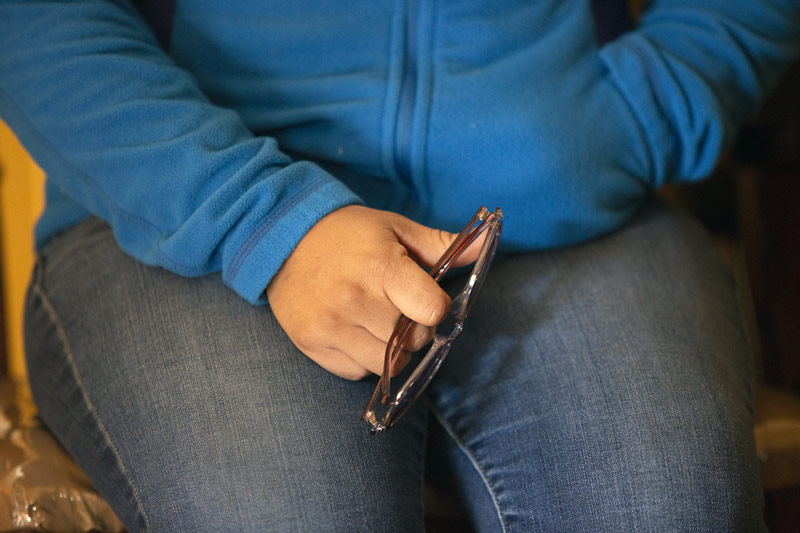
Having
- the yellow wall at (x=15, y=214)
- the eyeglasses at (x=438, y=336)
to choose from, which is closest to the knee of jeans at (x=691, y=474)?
the eyeglasses at (x=438, y=336)

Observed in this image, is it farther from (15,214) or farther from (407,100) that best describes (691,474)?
(15,214)

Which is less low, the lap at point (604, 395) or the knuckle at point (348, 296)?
the knuckle at point (348, 296)

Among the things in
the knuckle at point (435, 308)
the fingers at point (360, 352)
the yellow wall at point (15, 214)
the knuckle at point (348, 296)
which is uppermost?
the knuckle at point (435, 308)

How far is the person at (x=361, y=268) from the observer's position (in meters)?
0.44

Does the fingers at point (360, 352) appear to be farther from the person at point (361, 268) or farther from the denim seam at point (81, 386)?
the denim seam at point (81, 386)

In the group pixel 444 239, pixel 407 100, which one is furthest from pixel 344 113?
pixel 444 239

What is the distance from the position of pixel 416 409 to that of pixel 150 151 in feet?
0.95

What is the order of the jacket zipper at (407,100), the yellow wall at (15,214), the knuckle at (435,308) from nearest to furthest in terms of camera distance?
the knuckle at (435,308)
the jacket zipper at (407,100)
the yellow wall at (15,214)

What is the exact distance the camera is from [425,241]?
455mm

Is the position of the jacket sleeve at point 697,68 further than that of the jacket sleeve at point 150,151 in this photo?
Yes

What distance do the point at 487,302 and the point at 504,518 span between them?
7.0 inches

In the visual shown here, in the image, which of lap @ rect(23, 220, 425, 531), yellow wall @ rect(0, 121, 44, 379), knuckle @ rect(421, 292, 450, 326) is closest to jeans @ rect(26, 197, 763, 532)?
lap @ rect(23, 220, 425, 531)

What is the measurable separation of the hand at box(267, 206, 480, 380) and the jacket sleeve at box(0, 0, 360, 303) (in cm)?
2

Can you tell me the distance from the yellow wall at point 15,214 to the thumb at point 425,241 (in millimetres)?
856
